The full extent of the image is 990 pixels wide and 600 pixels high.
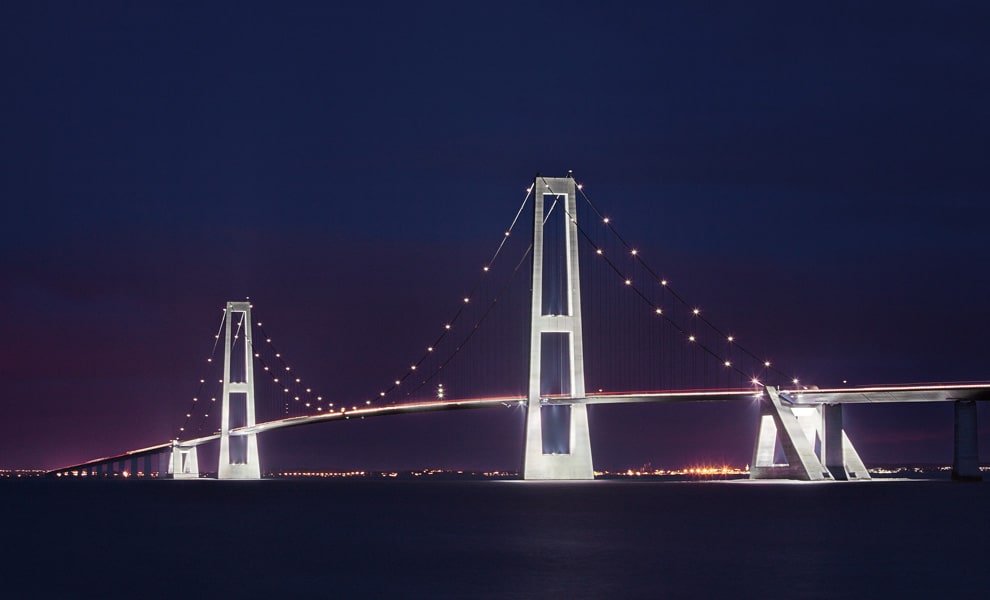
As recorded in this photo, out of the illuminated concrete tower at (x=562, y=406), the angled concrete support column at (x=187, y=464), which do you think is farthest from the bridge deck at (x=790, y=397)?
the angled concrete support column at (x=187, y=464)

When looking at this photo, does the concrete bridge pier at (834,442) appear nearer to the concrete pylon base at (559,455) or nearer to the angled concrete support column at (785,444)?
the angled concrete support column at (785,444)

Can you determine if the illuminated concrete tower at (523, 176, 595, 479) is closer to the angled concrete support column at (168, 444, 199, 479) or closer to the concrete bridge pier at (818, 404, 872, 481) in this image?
the concrete bridge pier at (818, 404, 872, 481)

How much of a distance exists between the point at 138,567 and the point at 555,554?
6939mm

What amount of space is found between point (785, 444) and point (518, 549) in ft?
Answer: 91.8

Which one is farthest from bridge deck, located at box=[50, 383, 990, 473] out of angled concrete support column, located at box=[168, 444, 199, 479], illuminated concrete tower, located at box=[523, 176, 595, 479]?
angled concrete support column, located at box=[168, 444, 199, 479]

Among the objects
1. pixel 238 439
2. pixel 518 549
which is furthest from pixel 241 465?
pixel 518 549

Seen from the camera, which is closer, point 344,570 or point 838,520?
point 344,570

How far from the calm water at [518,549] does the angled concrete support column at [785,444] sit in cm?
467

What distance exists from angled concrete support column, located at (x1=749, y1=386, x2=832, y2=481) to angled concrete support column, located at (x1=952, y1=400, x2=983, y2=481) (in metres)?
5.33

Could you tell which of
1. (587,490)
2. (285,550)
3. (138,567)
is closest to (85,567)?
(138,567)

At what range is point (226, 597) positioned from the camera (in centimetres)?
2123

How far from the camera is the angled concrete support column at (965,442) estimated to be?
60469 mm

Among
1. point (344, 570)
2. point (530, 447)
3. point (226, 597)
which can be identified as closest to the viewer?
point (226, 597)

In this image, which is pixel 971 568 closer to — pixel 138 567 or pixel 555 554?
pixel 555 554
